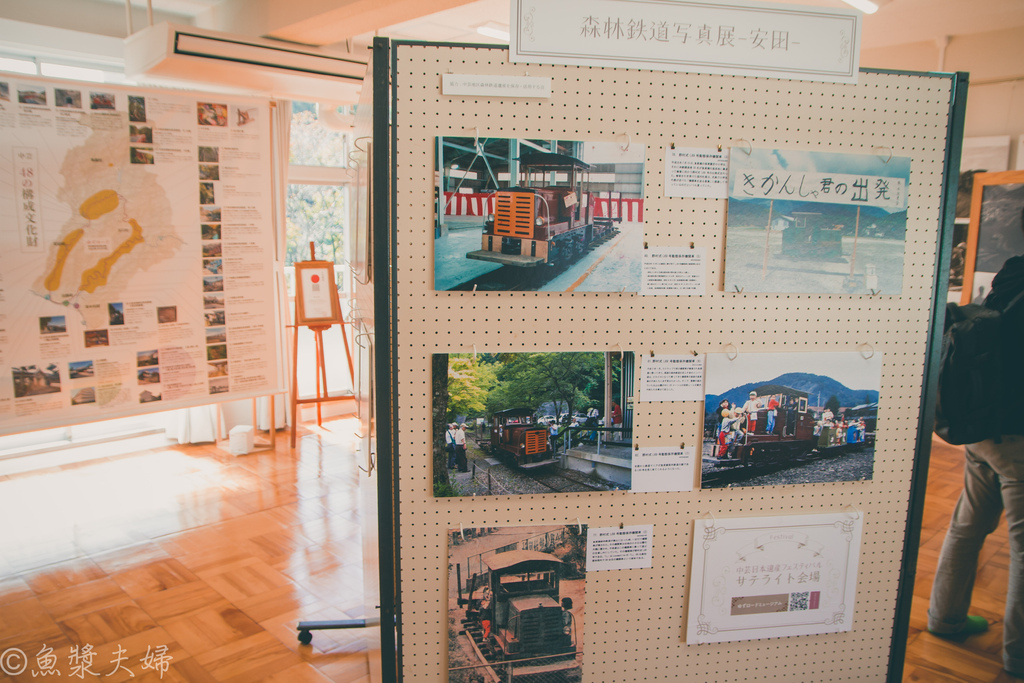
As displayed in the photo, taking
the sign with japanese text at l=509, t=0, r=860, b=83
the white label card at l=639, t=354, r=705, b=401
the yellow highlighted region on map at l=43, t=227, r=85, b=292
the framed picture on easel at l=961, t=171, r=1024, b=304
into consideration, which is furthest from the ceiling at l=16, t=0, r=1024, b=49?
the white label card at l=639, t=354, r=705, b=401

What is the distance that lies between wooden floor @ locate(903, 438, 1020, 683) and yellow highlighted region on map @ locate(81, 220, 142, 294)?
3759 millimetres

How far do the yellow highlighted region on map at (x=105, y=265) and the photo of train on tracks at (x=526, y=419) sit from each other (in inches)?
102

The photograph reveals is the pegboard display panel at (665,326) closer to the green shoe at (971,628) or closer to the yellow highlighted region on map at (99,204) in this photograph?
the green shoe at (971,628)

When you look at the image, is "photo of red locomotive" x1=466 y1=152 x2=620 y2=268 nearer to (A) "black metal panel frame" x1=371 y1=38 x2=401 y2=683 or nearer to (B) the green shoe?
(A) "black metal panel frame" x1=371 y1=38 x2=401 y2=683

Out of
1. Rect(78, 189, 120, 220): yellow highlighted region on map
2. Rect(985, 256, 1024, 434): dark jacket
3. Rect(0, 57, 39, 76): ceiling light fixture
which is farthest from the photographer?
Rect(0, 57, 39, 76): ceiling light fixture

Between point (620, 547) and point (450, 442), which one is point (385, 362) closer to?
point (450, 442)

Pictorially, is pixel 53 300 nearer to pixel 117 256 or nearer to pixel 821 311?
pixel 117 256

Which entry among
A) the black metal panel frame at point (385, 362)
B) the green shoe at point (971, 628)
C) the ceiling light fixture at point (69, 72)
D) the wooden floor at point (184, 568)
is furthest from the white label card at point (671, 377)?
the ceiling light fixture at point (69, 72)

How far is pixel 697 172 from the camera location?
1257mm

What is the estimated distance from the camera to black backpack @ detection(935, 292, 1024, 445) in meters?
2.03

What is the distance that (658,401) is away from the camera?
4.26ft

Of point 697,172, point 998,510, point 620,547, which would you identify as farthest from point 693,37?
point 998,510

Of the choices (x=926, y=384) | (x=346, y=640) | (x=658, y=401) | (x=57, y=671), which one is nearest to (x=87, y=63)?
(x=57, y=671)

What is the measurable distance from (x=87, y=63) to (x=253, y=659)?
164 inches
